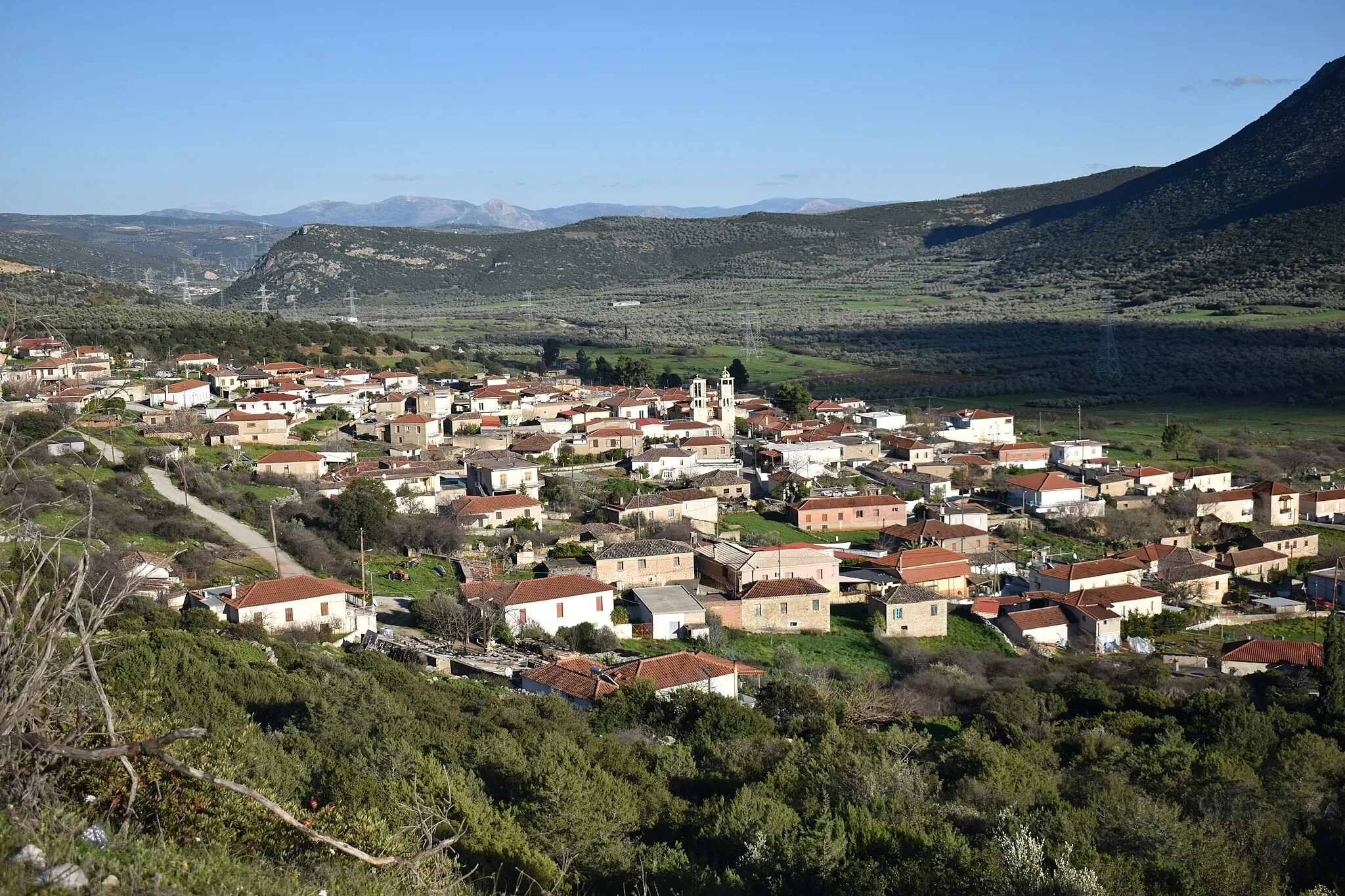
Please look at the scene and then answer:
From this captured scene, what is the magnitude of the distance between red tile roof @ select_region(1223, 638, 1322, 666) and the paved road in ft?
59.0

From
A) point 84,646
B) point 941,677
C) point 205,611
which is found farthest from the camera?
point 941,677

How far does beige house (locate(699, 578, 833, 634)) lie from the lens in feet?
83.1

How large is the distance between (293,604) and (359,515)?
7670 millimetres

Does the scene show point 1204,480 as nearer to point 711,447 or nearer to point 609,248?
point 711,447

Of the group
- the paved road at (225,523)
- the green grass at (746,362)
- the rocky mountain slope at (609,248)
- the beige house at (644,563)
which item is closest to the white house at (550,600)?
the beige house at (644,563)

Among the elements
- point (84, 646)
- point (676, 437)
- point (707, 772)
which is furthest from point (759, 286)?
point (84, 646)

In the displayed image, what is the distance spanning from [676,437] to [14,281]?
43.6 metres

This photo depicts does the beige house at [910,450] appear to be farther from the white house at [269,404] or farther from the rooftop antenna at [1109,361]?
the rooftop antenna at [1109,361]

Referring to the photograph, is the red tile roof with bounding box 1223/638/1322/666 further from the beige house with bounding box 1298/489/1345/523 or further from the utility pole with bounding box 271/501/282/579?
the utility pole with bounding box 271/501/282/579

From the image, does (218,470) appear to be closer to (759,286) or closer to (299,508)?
(299,508)

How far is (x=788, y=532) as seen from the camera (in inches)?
1325

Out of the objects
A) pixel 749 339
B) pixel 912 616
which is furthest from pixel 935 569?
pixel 749 339

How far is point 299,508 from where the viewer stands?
30641mm

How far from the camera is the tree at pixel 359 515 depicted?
2872 centimetres
